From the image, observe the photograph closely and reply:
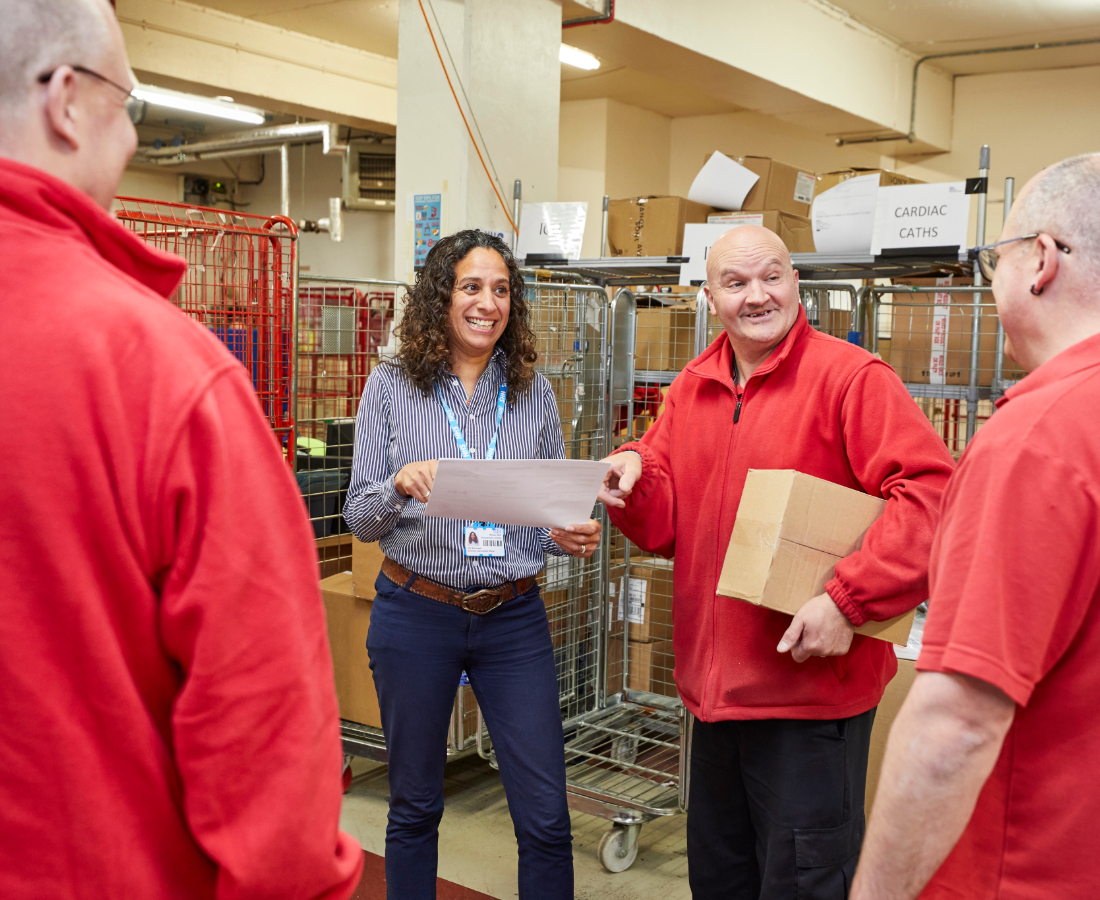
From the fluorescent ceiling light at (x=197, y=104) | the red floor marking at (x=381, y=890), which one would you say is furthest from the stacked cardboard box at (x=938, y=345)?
the fluorescent ceiling light at (x=197, y=104)

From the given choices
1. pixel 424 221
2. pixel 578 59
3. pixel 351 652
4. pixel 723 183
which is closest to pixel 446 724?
pixel 351 652

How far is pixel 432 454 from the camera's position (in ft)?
7.14

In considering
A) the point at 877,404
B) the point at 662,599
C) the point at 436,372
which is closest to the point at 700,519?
the point at 877,404

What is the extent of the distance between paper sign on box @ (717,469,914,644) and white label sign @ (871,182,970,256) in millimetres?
1445

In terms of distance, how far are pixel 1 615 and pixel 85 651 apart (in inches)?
2.8

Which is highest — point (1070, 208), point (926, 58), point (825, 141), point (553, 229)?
point (926, 58)

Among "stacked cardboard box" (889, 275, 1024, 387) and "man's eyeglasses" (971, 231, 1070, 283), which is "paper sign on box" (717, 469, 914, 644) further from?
"stacked cardboard box" (889, 275, 1024, 387)

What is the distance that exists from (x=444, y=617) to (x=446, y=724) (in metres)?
0.26

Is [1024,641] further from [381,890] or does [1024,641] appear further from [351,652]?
[351,652]

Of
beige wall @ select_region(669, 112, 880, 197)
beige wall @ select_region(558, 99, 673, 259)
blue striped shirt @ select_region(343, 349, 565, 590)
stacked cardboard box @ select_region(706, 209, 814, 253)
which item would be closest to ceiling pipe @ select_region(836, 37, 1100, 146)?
beige wall @ select_region(669, 112, 880, 197)

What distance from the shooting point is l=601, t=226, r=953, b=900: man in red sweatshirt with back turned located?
5.65 ft

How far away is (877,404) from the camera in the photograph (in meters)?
1.78

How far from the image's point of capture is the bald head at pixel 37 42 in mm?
767

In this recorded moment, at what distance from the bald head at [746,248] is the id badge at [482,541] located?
28.7 inches
